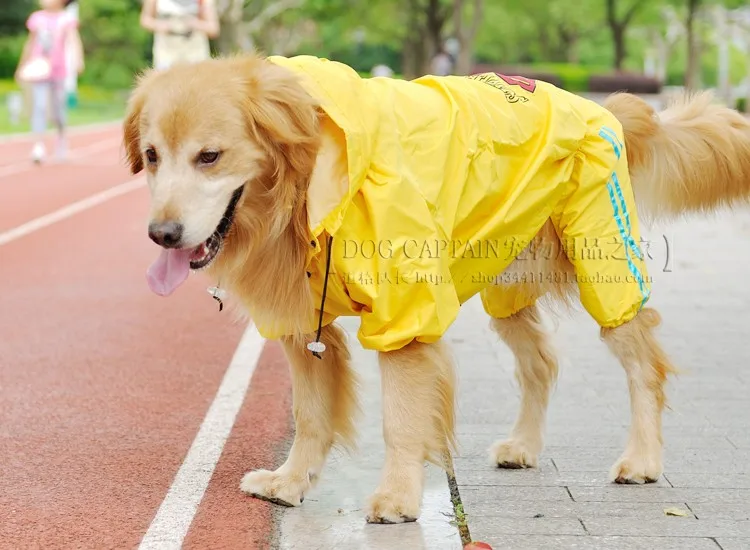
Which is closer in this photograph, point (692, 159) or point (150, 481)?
point (150, 481)

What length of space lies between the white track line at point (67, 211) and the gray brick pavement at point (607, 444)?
5.48m

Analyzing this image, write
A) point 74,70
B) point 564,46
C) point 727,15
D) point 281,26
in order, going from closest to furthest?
point 74,70, point 727,15, point 281,26, point 564,46

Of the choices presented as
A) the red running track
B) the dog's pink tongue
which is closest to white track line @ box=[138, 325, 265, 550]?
the red running track

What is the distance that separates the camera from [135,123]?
438 centimetres

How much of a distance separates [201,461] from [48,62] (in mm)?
16262

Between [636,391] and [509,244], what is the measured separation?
836 millimetres

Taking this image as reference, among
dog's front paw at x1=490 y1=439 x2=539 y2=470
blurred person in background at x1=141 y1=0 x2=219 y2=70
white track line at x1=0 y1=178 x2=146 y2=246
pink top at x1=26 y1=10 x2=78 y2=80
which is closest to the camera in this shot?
dog's front paw at x1=490 y1=439 x2=539 y2=470

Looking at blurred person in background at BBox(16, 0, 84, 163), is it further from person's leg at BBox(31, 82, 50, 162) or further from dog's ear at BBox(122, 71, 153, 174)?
dog's ear at BBox(122, 71, 153, 174)

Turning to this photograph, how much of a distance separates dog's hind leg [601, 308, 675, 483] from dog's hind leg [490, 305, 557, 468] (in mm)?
412

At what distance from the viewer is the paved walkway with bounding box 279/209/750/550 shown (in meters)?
4.15

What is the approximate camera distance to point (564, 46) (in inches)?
3019

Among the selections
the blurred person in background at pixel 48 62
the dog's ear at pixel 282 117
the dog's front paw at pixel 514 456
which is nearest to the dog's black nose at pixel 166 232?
the dog's ear at pixel 282 117

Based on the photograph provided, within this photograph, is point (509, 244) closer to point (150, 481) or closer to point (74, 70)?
point (150, 481)

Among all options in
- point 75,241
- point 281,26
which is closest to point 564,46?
point 281,26
